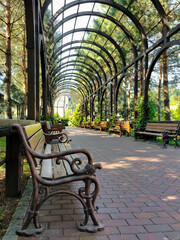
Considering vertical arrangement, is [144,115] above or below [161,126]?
above

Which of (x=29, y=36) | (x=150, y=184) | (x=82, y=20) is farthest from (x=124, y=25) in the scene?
(x=150, y=184)

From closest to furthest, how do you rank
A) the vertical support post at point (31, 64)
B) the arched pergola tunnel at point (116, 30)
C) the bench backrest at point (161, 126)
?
1. the vertical support post at point (31, 64)
2. the bench backrest at point (161, 126)
3. the arched pergola tunnel at point (116, 30)

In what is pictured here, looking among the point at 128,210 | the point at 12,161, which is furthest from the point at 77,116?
the point at 128,210

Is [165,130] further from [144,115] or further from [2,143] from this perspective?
[2,143]

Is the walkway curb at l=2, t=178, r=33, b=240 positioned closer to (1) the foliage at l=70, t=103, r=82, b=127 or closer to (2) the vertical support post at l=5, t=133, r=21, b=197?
(2) the vertical support post at l=5, t=133, r=21, b=197

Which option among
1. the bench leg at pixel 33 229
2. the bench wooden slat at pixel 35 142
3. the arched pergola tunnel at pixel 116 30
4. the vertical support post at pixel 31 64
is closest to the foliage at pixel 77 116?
the arched pergola tunnel at pixel 116 30

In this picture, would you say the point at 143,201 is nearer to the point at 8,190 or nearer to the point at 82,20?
the point at 8,190

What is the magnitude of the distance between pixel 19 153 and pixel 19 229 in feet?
3.10

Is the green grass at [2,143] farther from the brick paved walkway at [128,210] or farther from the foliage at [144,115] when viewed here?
the foliage at [144,115]

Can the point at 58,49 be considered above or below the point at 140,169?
above

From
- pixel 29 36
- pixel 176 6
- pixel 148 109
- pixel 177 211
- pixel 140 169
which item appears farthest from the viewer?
pixel 148 109

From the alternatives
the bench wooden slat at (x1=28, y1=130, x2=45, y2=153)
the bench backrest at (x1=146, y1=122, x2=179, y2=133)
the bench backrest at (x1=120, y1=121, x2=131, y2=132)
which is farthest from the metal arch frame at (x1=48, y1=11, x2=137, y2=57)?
the bench wooden slat at (x1=28, y1=130, x2=45, y2=153)

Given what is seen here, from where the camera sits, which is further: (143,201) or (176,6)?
(176,6)

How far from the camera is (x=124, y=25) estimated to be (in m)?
13.1
